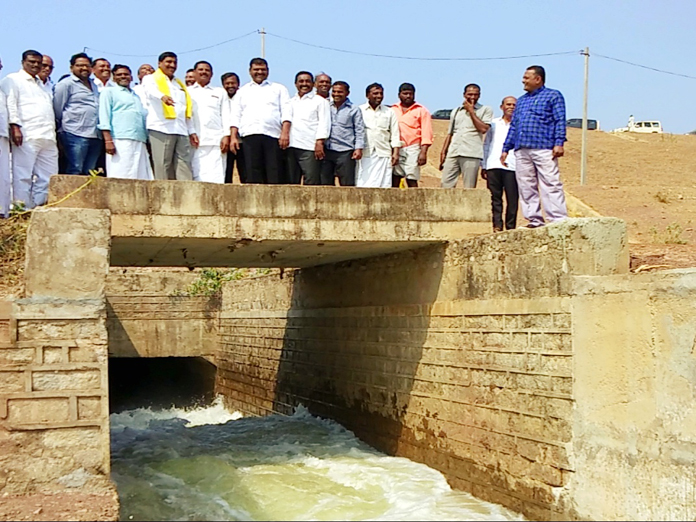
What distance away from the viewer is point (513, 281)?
7.56m

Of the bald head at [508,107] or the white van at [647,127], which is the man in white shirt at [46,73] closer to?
the bald head at [508,107]

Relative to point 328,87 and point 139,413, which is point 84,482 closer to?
point 328,87

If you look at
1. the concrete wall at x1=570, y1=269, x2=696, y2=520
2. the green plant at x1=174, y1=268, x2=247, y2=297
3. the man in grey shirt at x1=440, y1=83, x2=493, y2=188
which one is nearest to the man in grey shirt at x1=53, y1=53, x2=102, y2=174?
the man in grey shirt at x1=440, y1=83, x2=493, y2=188

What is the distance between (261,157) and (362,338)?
2.87 metres

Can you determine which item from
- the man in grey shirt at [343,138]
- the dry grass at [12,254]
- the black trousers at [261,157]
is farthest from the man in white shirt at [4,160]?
the man in grey shirt at [343,138]

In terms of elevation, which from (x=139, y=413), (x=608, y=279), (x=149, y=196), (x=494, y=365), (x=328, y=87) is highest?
(x=328, y=87)

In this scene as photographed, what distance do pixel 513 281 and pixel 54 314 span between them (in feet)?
13.9

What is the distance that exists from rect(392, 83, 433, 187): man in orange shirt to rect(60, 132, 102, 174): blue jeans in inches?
144

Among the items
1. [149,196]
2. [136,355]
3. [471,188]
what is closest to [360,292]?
[471,188]

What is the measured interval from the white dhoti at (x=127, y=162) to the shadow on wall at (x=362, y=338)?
329cm

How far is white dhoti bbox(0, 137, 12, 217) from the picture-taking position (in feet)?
27.9

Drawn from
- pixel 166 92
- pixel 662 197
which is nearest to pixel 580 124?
pixel 662 197

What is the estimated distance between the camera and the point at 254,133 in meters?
9.27

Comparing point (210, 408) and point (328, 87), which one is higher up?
point (328, 87)
